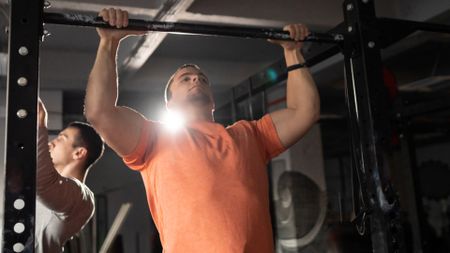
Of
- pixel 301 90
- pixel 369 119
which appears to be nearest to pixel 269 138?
pixel 301 90

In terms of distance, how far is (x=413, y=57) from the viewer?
5012 mm

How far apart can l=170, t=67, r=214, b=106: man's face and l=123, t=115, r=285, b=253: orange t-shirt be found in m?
0.15

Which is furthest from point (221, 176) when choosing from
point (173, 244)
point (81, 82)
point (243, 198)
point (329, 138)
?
point (329, 138)

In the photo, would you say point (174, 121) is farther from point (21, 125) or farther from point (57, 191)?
point (21, 125)

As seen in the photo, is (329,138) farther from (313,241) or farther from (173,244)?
(173,244)

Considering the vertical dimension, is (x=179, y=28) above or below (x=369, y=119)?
above

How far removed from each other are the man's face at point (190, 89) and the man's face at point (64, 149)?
0.93 m

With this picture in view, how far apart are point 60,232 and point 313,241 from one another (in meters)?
3.03

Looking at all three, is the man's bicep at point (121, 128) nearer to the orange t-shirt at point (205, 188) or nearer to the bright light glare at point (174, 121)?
the orange t-shirt at point (205, 188)

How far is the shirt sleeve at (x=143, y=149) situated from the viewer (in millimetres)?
1801

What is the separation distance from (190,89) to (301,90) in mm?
480

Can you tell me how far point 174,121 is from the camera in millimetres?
2066

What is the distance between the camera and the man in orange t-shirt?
1667 millimetres

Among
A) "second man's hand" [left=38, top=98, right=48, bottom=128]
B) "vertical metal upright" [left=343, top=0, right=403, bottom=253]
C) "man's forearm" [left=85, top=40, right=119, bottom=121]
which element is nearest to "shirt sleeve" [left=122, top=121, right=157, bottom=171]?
"man's forearm" [left=85, top=40, right=119, bottom=121]
